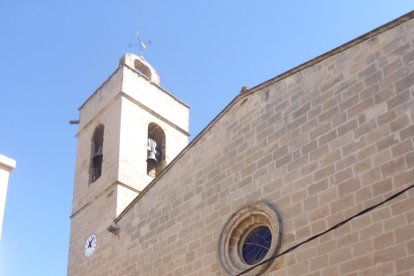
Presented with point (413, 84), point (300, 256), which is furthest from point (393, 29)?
point (300, 256)

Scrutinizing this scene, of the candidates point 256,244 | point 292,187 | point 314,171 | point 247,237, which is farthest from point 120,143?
point 314,171

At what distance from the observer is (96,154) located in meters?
13.6

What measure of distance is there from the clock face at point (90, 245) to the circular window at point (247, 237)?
379 cm

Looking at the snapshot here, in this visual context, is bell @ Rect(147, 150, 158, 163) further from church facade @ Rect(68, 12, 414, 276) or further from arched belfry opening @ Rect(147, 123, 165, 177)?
church facade @ Rect(68, 12, 414, 276)

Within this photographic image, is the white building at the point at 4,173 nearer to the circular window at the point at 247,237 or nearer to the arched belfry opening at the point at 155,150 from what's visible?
the circular window at the point at 247,237

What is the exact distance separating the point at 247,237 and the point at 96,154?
5.56 metres

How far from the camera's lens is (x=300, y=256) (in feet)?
25.5

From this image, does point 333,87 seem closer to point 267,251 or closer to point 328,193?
point 328,193

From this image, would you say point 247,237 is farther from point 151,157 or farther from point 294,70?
point 151,157

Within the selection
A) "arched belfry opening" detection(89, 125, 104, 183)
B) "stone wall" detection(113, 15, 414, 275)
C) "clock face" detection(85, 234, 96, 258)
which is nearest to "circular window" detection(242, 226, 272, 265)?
"stone wall" detection(113, 15, 414, 275)

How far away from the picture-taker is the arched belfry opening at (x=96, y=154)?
13406 mm

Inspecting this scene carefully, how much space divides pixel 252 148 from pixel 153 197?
7.83ft

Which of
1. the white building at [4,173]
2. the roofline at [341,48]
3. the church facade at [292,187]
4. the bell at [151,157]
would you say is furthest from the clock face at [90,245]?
the roofline at [341,48]

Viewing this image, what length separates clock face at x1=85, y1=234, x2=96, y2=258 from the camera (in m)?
11.9
